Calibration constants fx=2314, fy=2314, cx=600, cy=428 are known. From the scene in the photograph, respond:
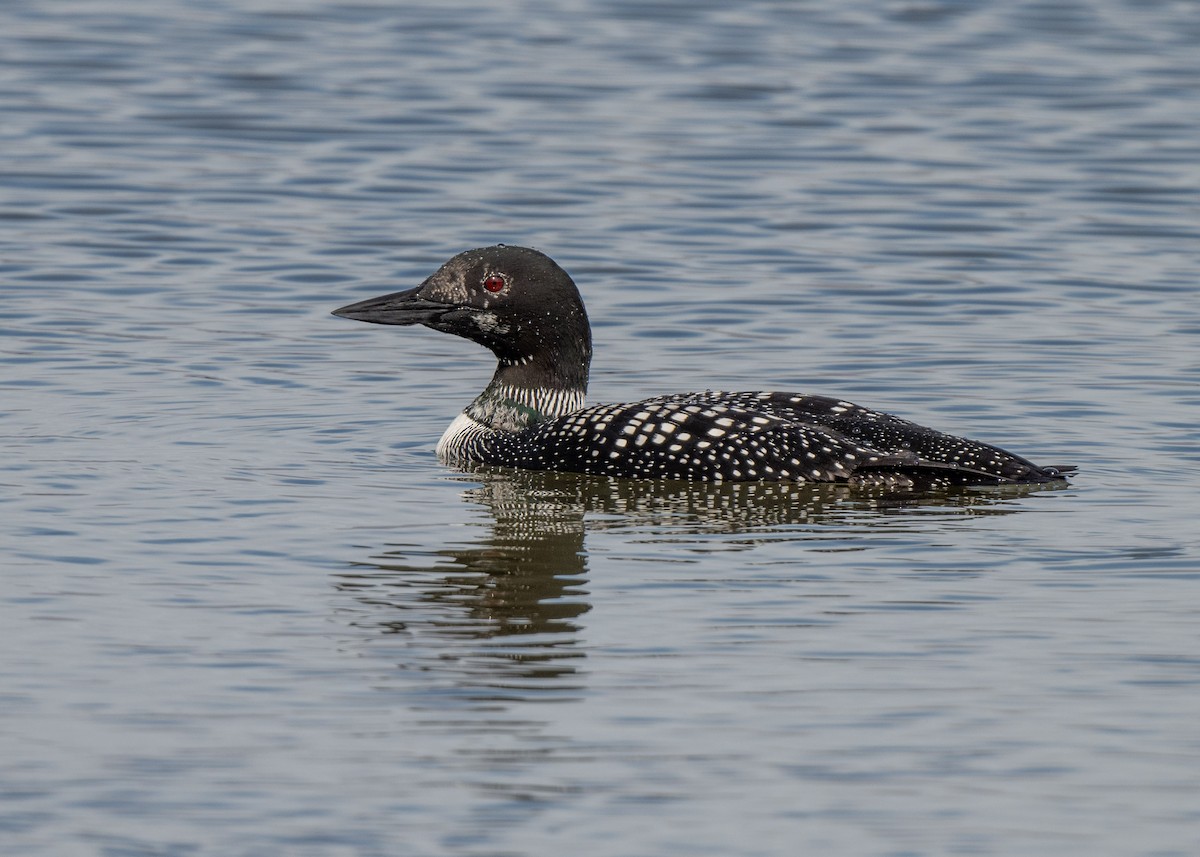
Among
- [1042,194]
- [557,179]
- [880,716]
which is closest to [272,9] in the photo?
[557,179]

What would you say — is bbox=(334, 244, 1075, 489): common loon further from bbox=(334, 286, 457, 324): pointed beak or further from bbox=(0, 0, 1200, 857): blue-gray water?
bbox=(0, 0, 1200, 857): blue-gray water

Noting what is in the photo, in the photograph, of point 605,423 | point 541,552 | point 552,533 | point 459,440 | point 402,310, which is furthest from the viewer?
point 402,310

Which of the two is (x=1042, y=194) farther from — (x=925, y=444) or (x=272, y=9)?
(x=272, y=9)

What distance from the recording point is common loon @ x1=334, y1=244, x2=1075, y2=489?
25.5ft

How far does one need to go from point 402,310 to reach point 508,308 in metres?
0.39

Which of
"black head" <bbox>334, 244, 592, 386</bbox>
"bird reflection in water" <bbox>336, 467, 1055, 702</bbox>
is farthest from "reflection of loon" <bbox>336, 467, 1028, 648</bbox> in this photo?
"black head" <bbox>334, 244, 592, 386</bbox>

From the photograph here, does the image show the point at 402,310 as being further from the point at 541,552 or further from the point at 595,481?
the point at 541,552

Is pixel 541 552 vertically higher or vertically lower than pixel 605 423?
lower

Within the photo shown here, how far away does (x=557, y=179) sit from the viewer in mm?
13695

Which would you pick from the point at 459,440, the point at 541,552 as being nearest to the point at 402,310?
the point at 459,440

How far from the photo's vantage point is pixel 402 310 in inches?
336

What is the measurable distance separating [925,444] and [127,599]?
9.56 feet

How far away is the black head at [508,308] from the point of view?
8.49 meters

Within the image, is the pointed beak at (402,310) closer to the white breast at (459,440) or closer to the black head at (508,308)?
the black head at (508,308)
